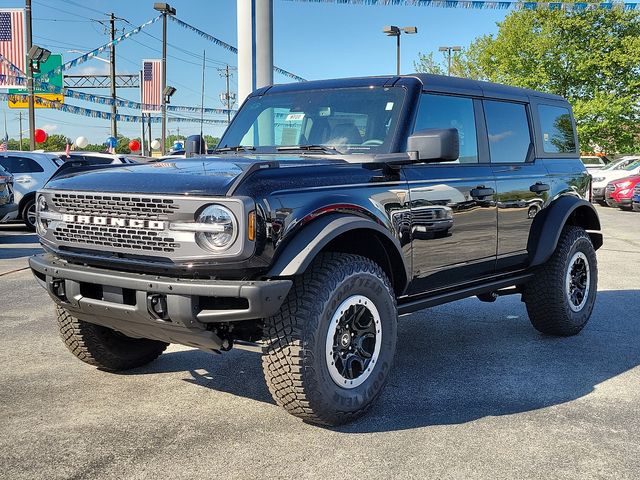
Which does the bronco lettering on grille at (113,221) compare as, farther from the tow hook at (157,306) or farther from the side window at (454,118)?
the side window at (454,118)

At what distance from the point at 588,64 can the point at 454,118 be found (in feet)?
104

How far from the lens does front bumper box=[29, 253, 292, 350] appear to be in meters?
3.28

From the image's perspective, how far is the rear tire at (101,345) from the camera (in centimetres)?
444

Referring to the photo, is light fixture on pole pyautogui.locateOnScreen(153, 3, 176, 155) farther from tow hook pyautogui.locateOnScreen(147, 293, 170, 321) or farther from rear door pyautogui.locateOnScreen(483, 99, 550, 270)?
tow hook pyautogui.locateOnScreen(147, 293, 170, 321)

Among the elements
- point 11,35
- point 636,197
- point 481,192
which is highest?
point 11,35

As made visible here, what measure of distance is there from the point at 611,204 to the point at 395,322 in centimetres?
2081

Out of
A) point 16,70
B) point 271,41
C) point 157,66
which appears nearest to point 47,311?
point 271,41

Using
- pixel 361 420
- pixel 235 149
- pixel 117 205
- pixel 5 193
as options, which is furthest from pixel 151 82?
pixel 361 420

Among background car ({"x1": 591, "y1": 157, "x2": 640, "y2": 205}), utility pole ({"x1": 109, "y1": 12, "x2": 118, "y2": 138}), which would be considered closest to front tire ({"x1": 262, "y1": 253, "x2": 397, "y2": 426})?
background car ({"x1": 591, "y1": 157, "x2": 640, "y2": 205})

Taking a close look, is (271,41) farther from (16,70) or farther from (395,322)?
(16,70)

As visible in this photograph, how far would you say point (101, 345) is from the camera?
4.52 metres

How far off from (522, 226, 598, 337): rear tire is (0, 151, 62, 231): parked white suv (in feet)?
37.8

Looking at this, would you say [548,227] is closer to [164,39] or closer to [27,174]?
[27,174]

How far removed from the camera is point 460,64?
146ft
